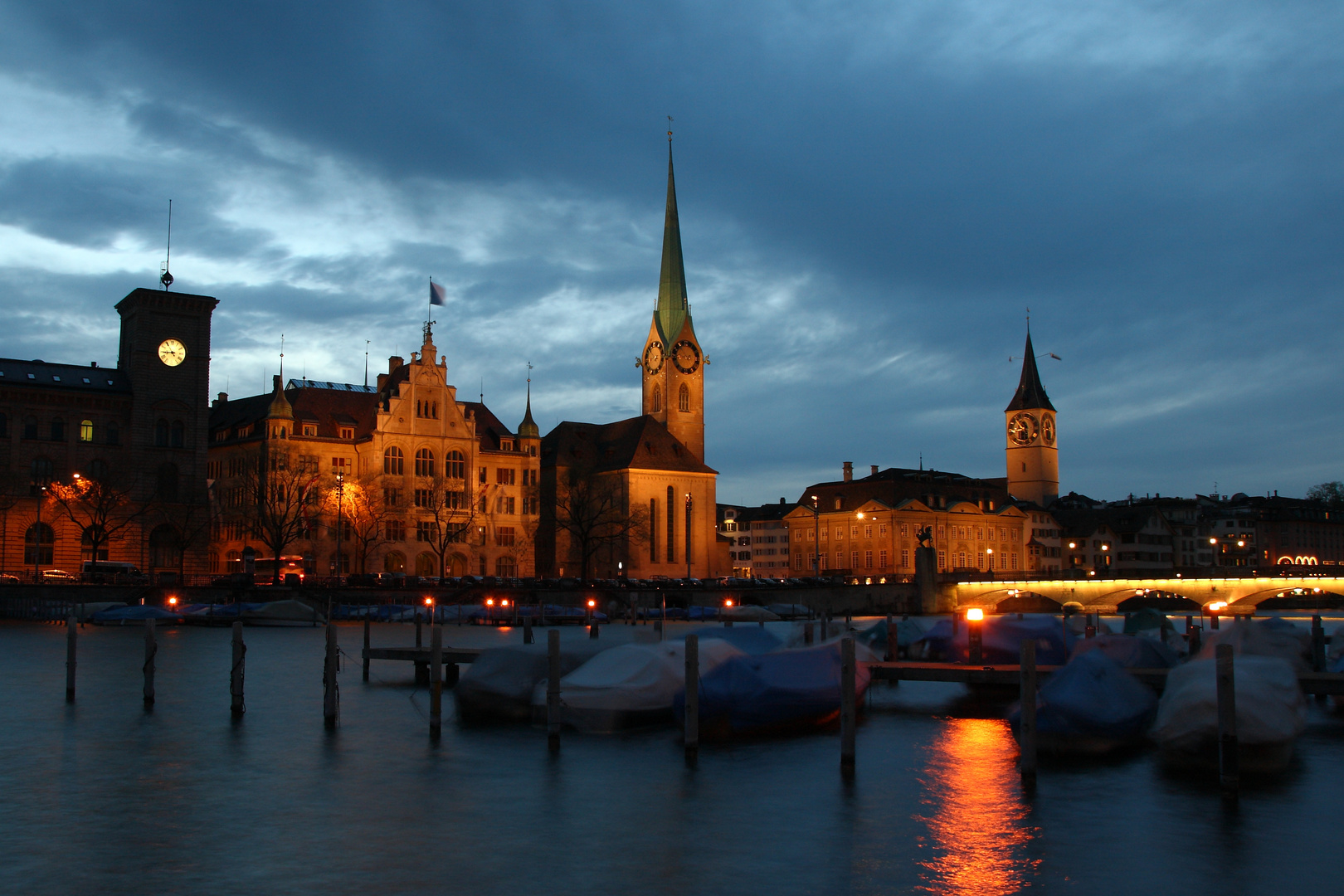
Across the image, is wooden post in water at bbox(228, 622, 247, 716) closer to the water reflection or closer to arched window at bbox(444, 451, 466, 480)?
the water reflection

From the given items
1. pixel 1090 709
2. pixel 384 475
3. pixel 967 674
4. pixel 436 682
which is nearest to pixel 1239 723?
pixel 1090 709

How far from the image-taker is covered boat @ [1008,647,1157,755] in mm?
27469

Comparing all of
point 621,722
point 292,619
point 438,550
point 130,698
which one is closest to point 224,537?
point 438,550

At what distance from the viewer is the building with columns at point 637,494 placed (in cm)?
12500

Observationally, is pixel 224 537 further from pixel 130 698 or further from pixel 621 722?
pixel 621 722

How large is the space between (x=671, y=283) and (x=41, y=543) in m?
76.5

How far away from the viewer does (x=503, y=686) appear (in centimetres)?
3145

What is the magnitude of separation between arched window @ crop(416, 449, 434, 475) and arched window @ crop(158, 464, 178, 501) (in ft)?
68.3

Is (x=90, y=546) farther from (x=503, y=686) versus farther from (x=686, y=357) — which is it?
(x=503, y=686)

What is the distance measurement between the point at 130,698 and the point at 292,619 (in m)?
45.6

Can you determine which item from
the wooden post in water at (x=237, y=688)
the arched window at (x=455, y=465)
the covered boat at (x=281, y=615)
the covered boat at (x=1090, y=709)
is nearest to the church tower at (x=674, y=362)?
the arched window at (x=455, y=465)

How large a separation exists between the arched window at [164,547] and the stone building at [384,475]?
521 cm

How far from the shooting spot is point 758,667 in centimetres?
3008

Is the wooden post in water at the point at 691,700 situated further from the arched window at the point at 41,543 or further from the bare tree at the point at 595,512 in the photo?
the bare tree at the point at 595,512
